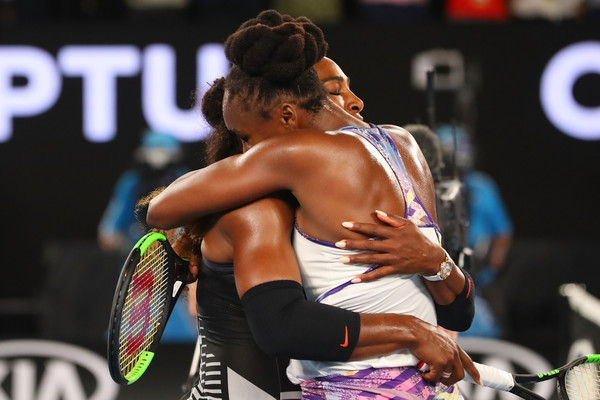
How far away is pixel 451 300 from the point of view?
231cm

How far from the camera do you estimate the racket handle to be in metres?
2.36

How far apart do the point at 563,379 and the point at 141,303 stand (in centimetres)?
121

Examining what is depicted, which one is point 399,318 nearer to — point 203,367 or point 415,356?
point 415,356

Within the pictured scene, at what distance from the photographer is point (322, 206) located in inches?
82.8

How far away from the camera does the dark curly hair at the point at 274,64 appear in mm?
2143

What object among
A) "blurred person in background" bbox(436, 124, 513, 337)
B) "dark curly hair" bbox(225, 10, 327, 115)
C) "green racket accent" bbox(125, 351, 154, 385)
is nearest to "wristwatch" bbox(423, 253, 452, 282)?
"dark curly hair" bbox(225, 10, 327, 115)

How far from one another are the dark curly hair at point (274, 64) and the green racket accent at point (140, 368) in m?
0.74

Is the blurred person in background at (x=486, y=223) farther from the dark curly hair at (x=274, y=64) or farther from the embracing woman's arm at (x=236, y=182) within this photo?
the embracing woman's arm at (x=236, y=182)

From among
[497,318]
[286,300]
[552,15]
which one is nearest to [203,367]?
[286,300]

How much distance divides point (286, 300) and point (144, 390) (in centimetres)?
252

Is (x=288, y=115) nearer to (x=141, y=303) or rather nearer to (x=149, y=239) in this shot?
(x=149, y=239)

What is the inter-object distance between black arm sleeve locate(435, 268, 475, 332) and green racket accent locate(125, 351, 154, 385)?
30.8 inches

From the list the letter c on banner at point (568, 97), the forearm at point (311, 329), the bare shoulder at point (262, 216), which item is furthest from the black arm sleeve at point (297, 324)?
the letter c on banner at point (568, 97)

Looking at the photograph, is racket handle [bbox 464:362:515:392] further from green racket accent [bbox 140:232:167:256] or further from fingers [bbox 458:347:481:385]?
green racket accent [bbox 140:232:167:256]
